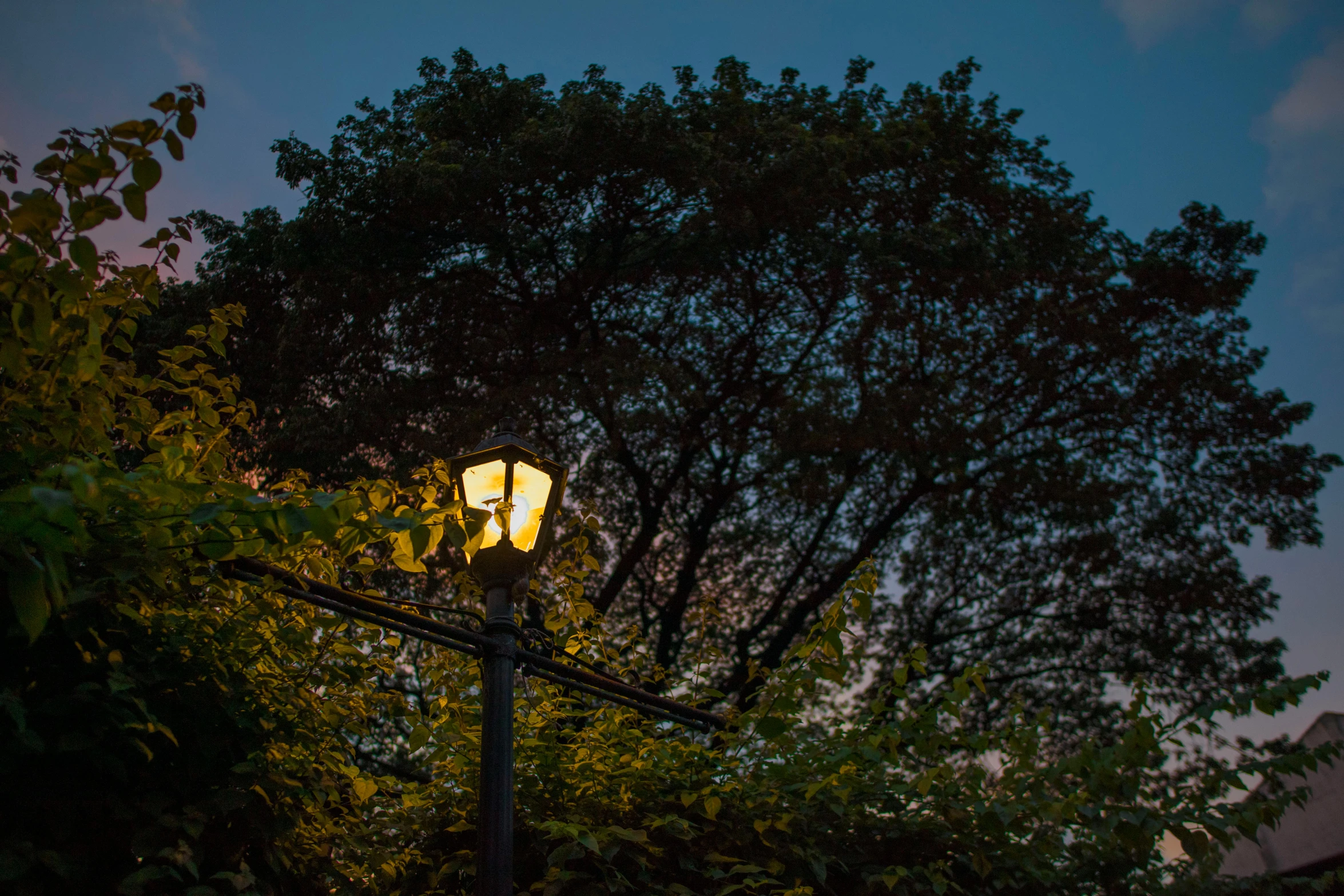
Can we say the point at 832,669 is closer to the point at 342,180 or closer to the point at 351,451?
the point at 351,451

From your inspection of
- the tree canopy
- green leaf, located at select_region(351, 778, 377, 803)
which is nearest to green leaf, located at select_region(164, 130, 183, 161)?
the tree canopy

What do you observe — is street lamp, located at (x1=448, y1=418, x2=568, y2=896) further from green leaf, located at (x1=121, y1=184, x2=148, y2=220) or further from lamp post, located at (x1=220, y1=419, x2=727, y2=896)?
green leaf, located at (x1=121, y1=184, x2=148, y2=220)

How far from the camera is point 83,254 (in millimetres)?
2320

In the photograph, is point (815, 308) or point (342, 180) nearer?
point (342, 180)

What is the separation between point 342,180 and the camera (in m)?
10.4

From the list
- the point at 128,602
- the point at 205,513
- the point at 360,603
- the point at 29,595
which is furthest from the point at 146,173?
the point at 360,603

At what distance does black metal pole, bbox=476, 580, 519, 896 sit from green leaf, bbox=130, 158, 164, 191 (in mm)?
1961

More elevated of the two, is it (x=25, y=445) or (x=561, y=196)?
(x=561, y=196)

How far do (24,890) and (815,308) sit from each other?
11.3m

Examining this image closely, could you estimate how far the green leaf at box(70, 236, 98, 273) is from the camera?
2.29 m

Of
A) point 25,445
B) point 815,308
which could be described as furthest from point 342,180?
point 25,445

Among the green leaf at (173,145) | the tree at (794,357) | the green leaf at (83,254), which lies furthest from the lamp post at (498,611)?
the tree at (794,357)

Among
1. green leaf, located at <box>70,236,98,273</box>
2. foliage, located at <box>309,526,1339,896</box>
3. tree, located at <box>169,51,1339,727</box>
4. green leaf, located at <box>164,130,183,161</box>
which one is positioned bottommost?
foliage, located at <box>309,526,1339,896</box>

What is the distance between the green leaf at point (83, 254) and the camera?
2.29 metres
